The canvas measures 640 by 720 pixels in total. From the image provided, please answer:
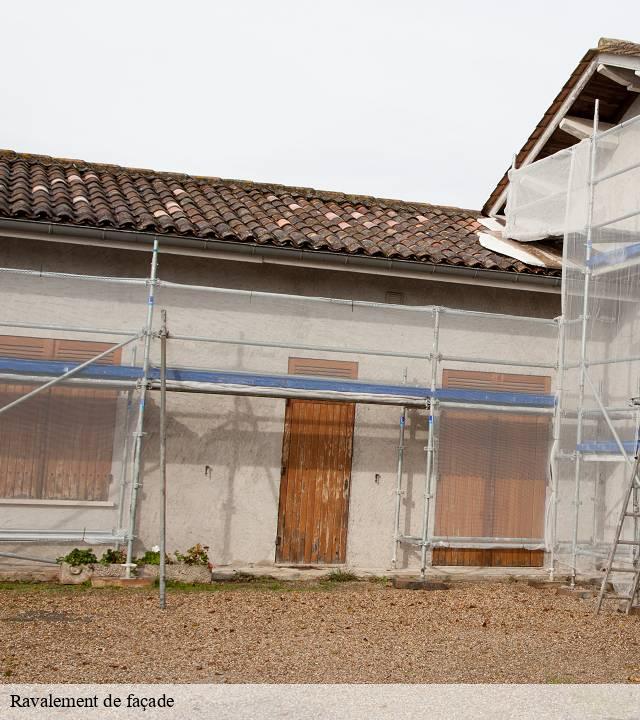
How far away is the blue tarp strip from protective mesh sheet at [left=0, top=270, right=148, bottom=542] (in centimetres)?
2

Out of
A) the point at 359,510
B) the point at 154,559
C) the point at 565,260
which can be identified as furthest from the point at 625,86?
the point at 154,559

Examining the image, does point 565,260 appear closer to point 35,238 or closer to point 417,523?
point 417,523

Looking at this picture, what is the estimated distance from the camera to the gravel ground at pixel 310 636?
22.5 ft

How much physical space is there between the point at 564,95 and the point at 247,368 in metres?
5.36

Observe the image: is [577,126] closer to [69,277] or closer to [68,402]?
[69,277]

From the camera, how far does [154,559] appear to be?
1100 cm

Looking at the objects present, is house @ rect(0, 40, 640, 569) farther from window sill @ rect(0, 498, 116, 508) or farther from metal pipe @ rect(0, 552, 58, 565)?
metal pipe @ rect(0, 552, 58, 565)

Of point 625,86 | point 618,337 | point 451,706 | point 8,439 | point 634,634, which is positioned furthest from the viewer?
point 625,86

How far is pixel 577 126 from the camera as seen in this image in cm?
1351

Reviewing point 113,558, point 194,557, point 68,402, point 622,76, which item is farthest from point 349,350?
point 622,76

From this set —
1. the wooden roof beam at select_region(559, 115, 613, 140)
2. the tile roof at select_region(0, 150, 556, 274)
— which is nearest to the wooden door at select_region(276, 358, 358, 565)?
the tile roof at select_region(0, 150, 556, 274)

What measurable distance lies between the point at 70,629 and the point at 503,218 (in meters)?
9.80

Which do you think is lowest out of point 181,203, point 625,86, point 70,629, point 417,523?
point 70,629

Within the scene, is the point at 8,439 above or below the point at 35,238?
below
